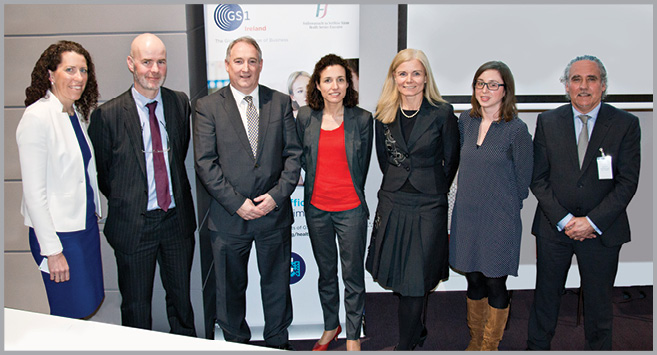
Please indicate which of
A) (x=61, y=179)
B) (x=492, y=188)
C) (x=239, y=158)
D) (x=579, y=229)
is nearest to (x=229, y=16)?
(x=239, y=158)

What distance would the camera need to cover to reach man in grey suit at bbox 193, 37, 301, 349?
9.14 feet

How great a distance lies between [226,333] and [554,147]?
2.27 meters

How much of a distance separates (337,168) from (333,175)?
49mm

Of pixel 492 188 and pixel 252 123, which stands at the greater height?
pixel 252 123

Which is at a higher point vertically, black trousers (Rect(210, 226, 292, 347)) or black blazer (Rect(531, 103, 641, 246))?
black blazer (Rect(531, 103, 641, 246))

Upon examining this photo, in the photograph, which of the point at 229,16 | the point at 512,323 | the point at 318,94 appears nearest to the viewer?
the point at 318,94

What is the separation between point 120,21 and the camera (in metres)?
2.99

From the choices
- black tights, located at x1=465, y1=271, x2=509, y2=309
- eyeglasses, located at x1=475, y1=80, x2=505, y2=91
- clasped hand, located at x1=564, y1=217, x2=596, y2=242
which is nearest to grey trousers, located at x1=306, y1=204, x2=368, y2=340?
black tights, located at x1=465, y1=271, x2=509, y2=309

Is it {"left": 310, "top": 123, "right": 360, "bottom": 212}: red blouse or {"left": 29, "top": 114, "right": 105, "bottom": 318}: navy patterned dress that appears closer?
{"left": 29, "top": 114, "right": 105, "bottom": 318}: navy patterned dress

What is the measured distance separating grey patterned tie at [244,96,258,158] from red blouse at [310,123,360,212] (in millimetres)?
383

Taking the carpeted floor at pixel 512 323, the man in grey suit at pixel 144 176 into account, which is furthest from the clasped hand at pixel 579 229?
the man in grey suit at pixel 144 176

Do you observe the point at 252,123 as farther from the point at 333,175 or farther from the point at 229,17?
the point at 229,17

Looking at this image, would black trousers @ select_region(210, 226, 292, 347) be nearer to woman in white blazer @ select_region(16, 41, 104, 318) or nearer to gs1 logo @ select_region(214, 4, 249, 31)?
woman in white blazer @ select_region(16, 41, 104, 318)

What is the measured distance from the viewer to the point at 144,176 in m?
2.72
